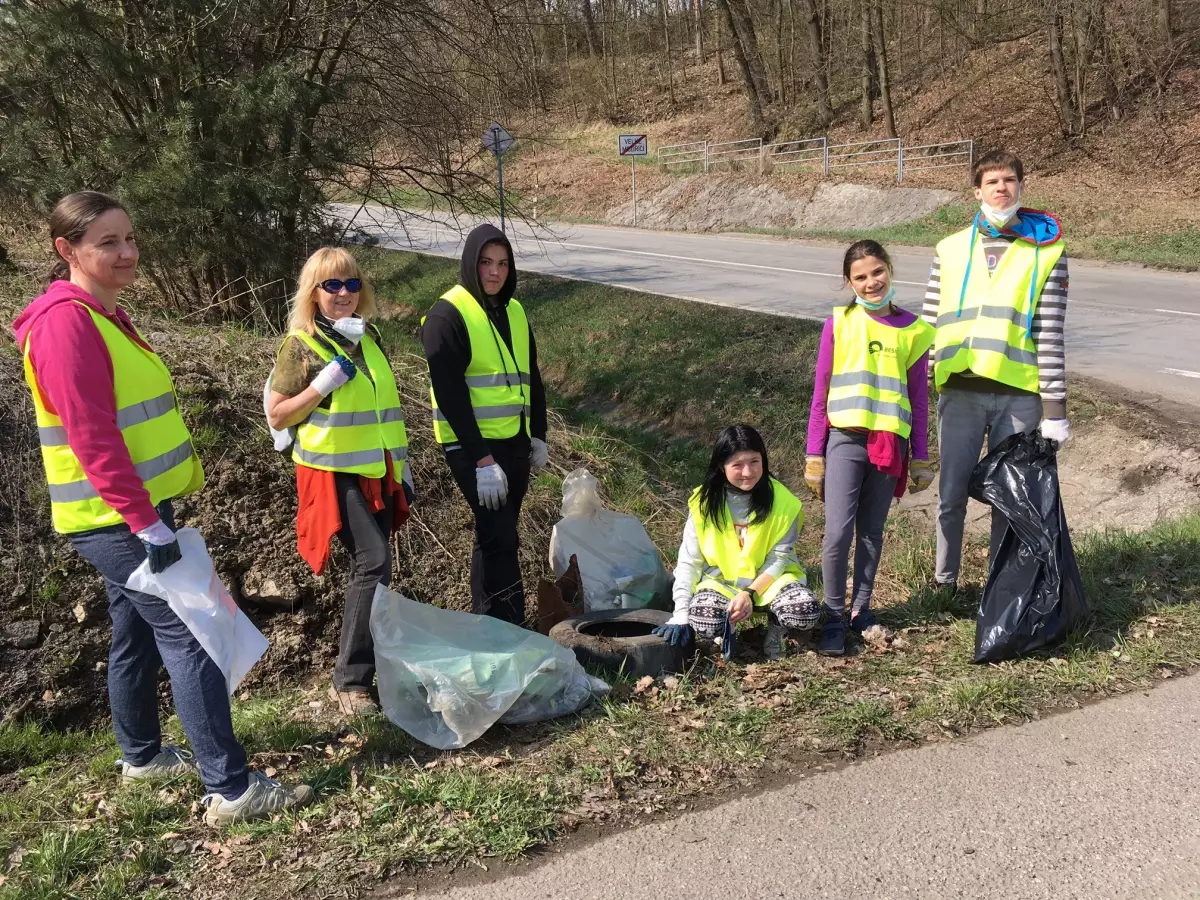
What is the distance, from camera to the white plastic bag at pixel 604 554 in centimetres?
A: 478

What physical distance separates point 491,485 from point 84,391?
1649 mm

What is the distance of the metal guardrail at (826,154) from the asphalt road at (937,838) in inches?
861

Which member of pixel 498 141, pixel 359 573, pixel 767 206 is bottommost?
pixel 767 206

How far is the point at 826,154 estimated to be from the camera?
997 inches

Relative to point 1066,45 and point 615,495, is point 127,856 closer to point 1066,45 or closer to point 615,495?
point 615,495

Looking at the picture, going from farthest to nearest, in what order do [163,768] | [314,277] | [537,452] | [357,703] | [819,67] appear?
1. [819,67]
2. [537,452]
3. [357,703]
4. [314,277]
5. [163,768]

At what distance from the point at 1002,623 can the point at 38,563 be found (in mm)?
4322

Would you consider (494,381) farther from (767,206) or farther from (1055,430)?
(767,206)

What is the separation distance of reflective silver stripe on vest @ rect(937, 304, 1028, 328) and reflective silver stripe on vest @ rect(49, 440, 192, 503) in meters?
3.15

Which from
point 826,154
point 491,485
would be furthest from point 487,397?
point 826,154

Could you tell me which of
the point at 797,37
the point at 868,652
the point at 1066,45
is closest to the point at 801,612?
the point at 868,652

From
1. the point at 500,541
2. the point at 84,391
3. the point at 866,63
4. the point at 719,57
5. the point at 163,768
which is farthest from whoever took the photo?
the point at 719,57

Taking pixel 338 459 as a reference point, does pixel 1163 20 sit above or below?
above

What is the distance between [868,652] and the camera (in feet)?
13.6
